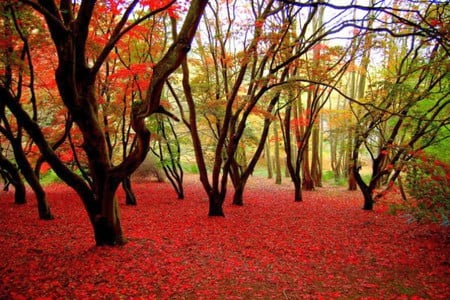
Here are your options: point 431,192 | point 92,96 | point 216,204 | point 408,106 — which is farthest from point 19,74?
point 408,106

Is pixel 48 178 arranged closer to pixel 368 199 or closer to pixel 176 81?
pixel 176 81

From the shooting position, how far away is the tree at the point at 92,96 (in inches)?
164

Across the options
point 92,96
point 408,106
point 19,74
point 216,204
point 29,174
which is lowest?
point 216,204

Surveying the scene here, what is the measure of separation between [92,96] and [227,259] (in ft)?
11.4

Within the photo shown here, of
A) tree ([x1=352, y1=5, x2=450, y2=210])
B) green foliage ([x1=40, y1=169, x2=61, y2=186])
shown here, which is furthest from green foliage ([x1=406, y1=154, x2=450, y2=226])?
green foliage ([x1=40, y1=169, x2=61, y2=186])

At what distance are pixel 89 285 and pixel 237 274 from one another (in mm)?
2030

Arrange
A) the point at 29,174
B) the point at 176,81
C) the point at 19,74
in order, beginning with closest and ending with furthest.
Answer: the point at 29,174
the point at 19,74
the point at 176,81

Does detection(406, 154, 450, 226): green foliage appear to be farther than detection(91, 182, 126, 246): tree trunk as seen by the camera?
No

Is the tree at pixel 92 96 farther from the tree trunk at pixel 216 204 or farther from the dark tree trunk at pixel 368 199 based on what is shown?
the dark tree trunk at pixel 368 199

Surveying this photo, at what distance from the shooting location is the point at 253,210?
9859 millimetres

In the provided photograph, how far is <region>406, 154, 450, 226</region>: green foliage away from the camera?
479 cm

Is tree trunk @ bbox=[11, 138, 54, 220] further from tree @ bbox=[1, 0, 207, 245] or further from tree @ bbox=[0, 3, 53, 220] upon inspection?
tree @ bbox=[1, 0, 207, 245]

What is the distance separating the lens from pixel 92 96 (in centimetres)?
482

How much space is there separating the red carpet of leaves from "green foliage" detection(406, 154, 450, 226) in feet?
2.42
